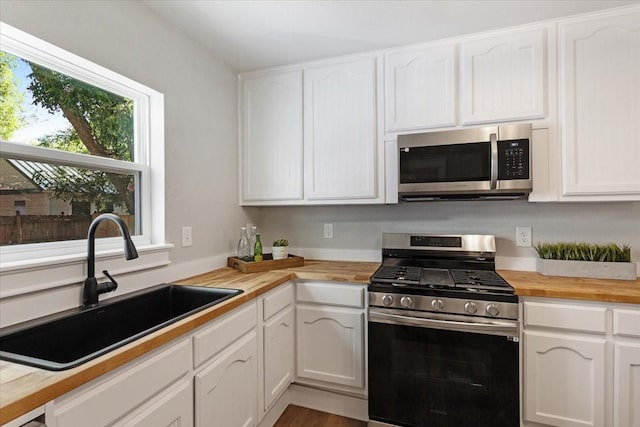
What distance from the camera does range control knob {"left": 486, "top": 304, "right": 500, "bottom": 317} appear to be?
5.25 feet

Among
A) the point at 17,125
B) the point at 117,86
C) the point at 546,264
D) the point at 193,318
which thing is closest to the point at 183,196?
the point at 117,86

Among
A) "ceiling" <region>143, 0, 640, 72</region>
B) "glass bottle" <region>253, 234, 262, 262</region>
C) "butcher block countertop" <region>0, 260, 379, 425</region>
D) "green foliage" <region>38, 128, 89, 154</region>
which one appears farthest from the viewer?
"glass bottle" <region>253, 234, 262, 262</region>

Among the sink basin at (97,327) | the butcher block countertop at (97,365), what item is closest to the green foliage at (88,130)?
the sink basin at (97,327)

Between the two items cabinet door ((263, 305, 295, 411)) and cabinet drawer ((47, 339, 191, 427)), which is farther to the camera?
cabinet door ((263, 305, 295, 411))

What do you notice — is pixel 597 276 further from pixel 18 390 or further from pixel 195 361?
pixel 18 390

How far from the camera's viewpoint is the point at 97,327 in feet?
4.38

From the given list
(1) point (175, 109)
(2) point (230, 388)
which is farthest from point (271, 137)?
(2) point (230, 388)

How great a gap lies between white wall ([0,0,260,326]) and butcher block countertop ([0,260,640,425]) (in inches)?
11.3

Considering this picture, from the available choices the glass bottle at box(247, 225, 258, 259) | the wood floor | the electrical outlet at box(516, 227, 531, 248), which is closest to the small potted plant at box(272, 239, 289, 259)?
the glass bottle at box(247, 225, 258, 259)

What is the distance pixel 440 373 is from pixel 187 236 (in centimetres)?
160

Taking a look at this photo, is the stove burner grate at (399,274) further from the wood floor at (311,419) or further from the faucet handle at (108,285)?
the faucet handle at (108,285)

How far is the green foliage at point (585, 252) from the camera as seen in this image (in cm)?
181

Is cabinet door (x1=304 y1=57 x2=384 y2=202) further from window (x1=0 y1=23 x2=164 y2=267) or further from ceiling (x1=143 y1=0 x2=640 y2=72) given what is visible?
Answer: window (x1=0 y1=23 x2=164 y2=267)

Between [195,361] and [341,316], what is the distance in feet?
3.10
